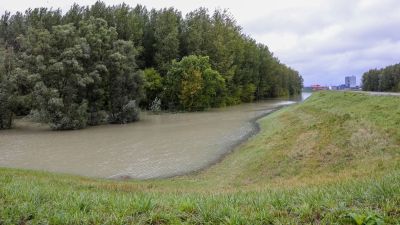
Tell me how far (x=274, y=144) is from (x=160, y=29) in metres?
51.0

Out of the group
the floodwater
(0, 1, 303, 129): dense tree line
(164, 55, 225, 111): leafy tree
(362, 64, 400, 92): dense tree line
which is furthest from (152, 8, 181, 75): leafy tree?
(362, 64, 400, 92): dense tree line

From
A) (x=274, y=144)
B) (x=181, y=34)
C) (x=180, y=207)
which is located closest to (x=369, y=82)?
(x=181, y=34)

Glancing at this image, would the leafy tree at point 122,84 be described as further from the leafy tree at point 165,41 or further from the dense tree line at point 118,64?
the leafy tree at point 165,41

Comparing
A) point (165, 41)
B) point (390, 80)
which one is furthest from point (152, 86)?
point (390, 80)

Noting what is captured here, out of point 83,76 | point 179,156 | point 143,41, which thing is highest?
point 143,41

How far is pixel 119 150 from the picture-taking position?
91.9 ft

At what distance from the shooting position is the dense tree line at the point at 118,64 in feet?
137

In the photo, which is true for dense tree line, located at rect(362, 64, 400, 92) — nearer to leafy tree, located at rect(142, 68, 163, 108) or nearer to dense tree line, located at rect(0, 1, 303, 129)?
dense tree line, located at rect(0, 1, 303, 129)

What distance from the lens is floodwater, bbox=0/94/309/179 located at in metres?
21.6

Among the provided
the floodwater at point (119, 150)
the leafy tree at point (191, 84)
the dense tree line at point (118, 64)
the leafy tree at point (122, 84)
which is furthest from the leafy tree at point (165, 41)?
the floodwater at point (119, 150)

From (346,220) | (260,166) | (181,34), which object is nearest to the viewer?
(346,220)

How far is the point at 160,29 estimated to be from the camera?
70375 millimetres

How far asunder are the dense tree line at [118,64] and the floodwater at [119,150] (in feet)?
15.0

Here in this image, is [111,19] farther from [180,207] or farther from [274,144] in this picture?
[180,207]
